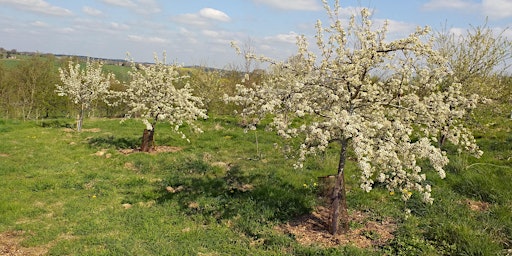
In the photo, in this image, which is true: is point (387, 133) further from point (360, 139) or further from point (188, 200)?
point (188, 200)

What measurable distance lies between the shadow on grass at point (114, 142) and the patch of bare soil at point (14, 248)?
28.0 ft

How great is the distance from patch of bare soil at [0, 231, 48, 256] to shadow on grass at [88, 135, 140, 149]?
8519mm

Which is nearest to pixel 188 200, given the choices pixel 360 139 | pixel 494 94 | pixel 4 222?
pixel 4 222

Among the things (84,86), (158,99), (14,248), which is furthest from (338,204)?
(84,86)

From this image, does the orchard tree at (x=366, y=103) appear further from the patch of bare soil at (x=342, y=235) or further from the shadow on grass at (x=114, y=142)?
the shadow on grass at (x=114, y=142)

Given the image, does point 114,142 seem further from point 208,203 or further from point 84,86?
point 208,203

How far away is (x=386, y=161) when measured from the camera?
7.28m

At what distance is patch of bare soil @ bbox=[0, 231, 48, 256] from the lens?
7797mm

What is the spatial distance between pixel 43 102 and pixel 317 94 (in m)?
35.6

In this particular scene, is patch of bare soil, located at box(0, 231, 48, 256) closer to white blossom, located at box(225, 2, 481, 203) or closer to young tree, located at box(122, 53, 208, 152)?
white blossom, located at box(225, 2, 481, 203)

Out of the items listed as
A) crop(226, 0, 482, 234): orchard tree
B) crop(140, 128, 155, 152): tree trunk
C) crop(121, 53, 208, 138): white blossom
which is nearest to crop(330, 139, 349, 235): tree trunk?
crop(226, 0, 482, 234): orchard tree

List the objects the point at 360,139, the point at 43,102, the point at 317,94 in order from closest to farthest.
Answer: the point at 360,139 → the point at 317,94 → the point at 43,102

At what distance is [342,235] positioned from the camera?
8539mm

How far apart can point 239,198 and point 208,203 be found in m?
0.96
